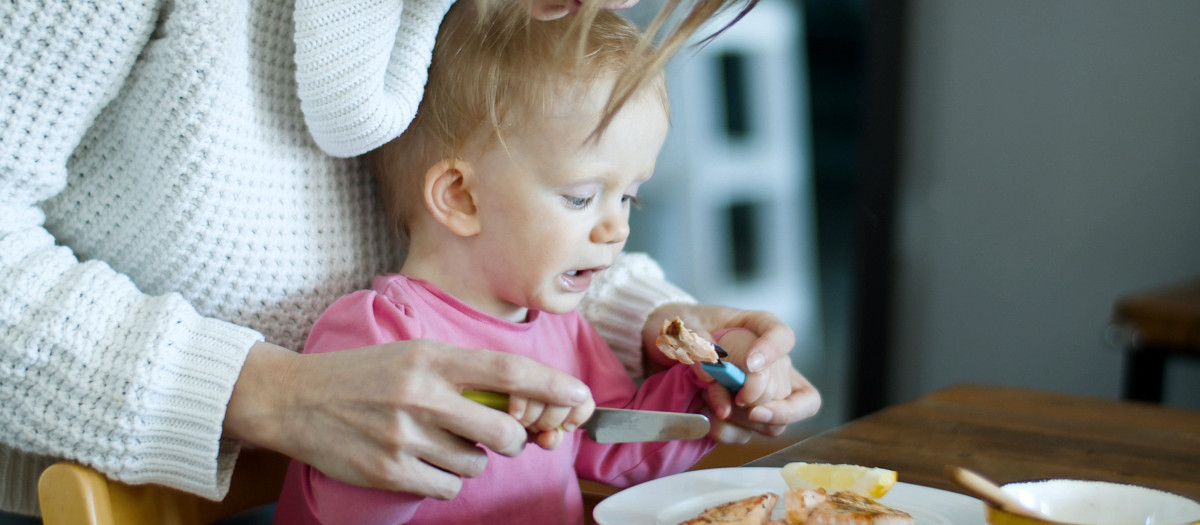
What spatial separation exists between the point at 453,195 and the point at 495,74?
11 cm

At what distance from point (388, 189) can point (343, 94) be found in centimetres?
18

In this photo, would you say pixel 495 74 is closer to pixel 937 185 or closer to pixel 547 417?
pixel 547 417

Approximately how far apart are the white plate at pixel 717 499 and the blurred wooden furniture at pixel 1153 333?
1434mm

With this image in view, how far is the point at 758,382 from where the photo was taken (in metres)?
0.91

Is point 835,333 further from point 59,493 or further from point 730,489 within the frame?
point 59,493

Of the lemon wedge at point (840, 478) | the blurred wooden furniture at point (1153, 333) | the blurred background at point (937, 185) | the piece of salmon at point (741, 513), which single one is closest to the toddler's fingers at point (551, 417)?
the piece of salmon at point (741, 513)

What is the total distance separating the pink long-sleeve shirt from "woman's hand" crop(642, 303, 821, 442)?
43mm

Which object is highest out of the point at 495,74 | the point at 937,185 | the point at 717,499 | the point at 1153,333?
the point at 495,74

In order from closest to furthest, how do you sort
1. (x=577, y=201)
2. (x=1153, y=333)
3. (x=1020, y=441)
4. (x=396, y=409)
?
(x=396, y=409), (x=577, y=201), (x=1020, y=441), (x=1153, y=333)

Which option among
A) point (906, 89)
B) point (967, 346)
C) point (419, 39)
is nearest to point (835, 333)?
point (967, 346)

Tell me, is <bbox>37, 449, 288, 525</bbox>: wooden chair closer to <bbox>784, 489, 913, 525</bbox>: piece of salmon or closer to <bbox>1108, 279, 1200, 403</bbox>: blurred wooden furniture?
<bbox>784, 489, 913, 525</bbox>: piece of salmon

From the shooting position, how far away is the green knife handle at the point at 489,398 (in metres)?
0.70

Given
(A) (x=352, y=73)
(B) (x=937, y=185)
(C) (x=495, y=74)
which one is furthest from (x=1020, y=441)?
(B) (x=937, y=185)

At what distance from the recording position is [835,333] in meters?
3.39
